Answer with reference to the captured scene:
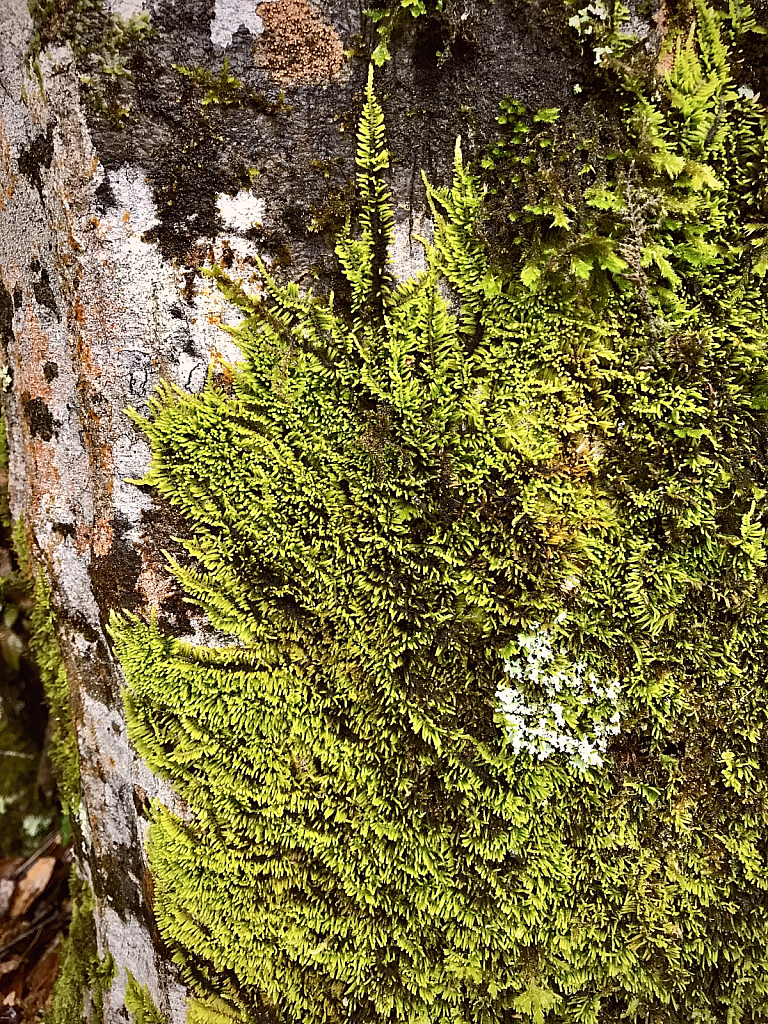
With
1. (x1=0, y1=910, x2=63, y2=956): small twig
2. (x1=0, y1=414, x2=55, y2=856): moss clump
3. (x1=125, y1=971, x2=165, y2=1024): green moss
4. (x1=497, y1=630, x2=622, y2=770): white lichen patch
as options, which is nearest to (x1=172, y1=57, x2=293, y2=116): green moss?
(x1=497, y1=630, x2=622, y2=770): white lichen patch

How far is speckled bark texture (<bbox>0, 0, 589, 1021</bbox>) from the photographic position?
4.62ft

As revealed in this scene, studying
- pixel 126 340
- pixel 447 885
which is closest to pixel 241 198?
pixel 126 340

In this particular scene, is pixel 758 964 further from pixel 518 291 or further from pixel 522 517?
pixel 518 291

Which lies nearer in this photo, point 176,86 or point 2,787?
point 176,86

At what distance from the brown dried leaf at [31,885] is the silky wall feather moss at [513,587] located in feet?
6.78

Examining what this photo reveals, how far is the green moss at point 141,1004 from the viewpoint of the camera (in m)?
1.78

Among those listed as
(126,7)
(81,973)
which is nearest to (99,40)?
(126,7)

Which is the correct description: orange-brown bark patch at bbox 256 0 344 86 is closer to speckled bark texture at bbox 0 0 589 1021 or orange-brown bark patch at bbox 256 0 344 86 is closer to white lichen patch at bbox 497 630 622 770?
speckled bark texture at bbox 0 0 589 1021

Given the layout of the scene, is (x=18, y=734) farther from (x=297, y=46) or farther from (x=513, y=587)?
(x=297, y=46)

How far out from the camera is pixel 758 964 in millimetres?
1519

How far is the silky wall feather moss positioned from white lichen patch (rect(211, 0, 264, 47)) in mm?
336

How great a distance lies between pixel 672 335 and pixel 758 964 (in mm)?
1658

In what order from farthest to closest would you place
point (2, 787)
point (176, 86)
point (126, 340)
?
point (2, 787) < point (126, 340) < point (176, 86)

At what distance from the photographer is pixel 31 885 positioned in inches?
114
